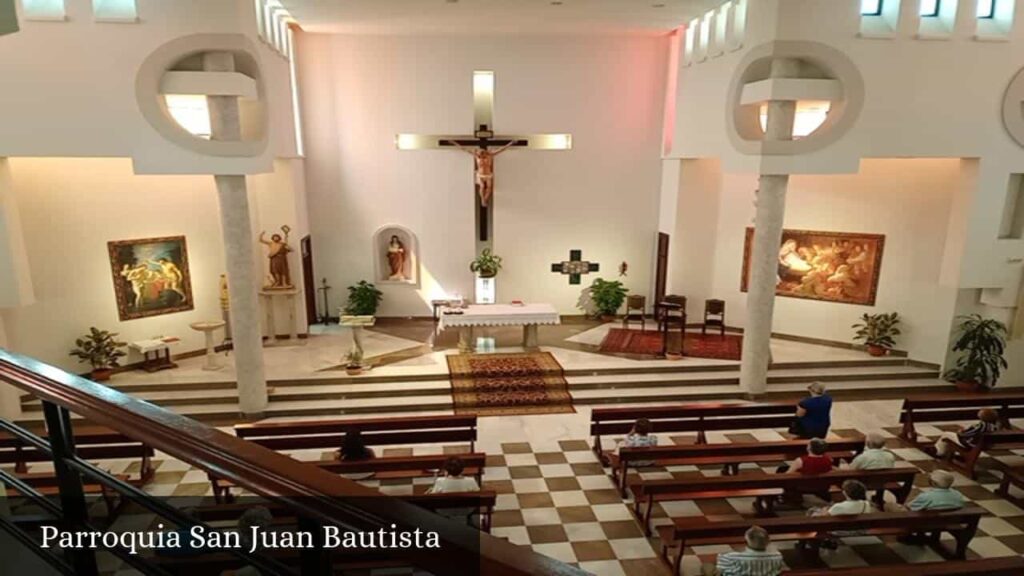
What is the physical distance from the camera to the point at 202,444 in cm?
112

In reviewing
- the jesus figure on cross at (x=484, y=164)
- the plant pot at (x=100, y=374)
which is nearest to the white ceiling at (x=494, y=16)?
the jesus figure on cross at (x=484, y=164)

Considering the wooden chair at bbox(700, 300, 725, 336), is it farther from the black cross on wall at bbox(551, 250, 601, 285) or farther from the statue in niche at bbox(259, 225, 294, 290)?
the statue in niche at bbox(259, 225, 294, 290)

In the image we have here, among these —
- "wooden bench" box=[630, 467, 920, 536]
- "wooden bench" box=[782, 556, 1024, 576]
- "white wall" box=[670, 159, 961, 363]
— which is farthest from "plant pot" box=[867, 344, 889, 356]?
"wooden bench" box=[782, 556, 1024, 576]

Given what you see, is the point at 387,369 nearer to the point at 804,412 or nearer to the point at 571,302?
the point at 571,302

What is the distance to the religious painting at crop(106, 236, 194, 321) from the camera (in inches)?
452

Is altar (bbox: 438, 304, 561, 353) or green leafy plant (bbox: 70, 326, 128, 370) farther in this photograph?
altar (bbox: 438, 304, 561, 353)

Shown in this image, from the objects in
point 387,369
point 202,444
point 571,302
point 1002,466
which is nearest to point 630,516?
point 1002,466

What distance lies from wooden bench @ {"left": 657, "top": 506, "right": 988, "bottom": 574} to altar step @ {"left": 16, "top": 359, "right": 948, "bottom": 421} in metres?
4.90

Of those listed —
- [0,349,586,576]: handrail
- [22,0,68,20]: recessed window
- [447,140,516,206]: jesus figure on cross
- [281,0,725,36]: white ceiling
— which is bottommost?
[0,349,586,576]: handrail

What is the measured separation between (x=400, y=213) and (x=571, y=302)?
16.1ft

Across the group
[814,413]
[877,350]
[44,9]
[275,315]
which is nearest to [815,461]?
[814,413]

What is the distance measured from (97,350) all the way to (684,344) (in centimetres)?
1165

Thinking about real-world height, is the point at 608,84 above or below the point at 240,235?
above

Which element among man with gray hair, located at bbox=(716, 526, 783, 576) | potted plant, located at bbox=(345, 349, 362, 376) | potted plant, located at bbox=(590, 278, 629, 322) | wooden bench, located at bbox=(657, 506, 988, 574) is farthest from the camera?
potted plant, located at bbox=(590, 278, 629, 322)
